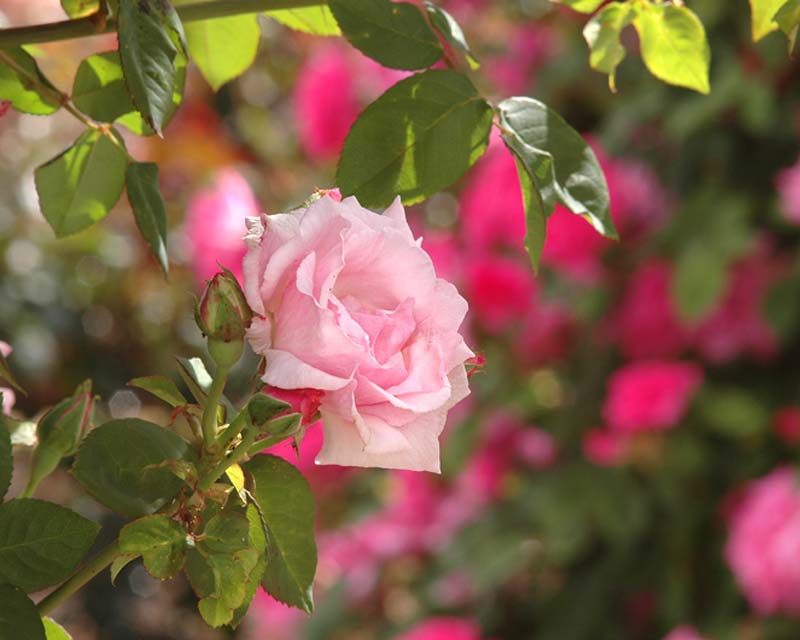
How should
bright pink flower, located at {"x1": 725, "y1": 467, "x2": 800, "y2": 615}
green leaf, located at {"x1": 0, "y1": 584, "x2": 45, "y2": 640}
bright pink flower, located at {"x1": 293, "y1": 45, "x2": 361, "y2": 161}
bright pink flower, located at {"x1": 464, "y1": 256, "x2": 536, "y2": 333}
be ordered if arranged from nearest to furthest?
green leaf, located at {"x1": 0, "y1": 584, "x2": 45, "y2": 640} → bright pink flower, located at {"x1": 725, "y1": 467, "x2": 800, "y2": 615} → bright pink flower, located at {"x1": 464, "y1": 256, "x2": 536, "y2": 333} → bright pink flower, located at {"x1": 293, "y1": 45, "x2": 361, "y2": 161}

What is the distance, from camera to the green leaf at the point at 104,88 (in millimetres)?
366

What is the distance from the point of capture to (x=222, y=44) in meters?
0.44

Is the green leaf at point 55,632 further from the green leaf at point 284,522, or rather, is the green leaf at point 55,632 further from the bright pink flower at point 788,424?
the bright pink flower at point 788,424

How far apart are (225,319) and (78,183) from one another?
13cm

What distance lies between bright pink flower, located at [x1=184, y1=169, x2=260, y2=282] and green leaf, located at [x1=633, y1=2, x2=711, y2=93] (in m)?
0.91

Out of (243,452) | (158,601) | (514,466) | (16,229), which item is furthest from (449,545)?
(243,452)

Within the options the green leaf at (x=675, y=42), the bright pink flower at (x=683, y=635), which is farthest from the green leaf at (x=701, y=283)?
the green leaf at (x=675, y=42)

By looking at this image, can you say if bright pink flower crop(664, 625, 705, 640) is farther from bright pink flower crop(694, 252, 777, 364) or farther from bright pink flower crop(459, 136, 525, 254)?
bright pink flower crop(459, 136, 525, 254)

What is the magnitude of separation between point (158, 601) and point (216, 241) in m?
0.83

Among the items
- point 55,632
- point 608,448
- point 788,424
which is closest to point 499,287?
point 608,448

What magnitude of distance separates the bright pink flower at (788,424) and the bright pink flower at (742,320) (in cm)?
7

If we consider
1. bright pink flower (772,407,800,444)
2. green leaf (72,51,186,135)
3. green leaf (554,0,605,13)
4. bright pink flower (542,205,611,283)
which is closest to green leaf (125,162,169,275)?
green leaf (72,51,186,135)

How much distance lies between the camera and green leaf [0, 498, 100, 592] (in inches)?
11.1

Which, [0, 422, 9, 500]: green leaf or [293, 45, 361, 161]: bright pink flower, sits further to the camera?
[293, 45, 361, 161]: bright pink flower
